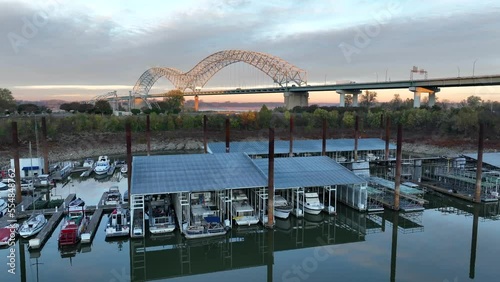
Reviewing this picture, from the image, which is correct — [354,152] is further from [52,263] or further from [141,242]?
[52,263]

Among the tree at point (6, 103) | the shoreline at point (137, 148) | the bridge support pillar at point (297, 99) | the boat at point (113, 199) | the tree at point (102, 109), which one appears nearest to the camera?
the boat at point (113, 199)

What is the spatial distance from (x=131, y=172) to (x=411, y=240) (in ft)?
51.3

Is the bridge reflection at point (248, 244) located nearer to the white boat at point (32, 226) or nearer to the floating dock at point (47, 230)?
the floating dock at point (47, 230)

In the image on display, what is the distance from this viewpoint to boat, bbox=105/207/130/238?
704 inches

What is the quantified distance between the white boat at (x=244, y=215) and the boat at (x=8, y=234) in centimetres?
1083

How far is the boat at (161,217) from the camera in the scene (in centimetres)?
1830

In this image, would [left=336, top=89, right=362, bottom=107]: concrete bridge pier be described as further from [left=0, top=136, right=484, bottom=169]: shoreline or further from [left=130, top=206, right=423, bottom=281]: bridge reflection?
[left=130, top=206, right=423, bottom=281]: bridge reflection

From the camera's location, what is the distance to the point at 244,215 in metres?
19.7

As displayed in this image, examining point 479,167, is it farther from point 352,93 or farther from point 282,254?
point 352,93

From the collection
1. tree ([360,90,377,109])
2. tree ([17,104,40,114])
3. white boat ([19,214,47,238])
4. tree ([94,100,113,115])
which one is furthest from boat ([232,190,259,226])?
tree ([360,90,377,109])

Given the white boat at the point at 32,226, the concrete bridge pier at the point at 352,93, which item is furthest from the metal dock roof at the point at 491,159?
the concrete bridge pier at the point at 352,93

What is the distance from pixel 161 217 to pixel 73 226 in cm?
421

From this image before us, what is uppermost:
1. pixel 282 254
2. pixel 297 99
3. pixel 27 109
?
pixel 297 99

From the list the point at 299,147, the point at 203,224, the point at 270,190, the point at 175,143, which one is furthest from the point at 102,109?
the point at 270,190
